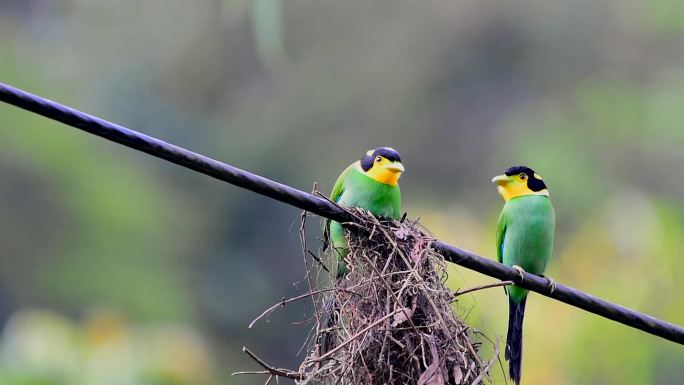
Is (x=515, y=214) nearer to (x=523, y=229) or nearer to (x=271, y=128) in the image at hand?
(x=523, y=229)

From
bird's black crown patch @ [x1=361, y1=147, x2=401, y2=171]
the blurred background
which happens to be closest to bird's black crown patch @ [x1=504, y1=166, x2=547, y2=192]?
bird's black crown patch @ [x1=361, y1=147, x2=401, y2=171]

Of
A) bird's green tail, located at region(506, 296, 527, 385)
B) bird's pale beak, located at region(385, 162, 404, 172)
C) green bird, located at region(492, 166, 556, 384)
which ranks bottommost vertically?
bird's green tail, located at region(506, 296, 527, 385)

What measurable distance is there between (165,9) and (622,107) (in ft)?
38.4

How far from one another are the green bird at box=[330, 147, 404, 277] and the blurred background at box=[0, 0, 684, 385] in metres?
13.2

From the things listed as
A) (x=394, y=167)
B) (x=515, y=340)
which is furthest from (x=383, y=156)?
(x=515, y=340)

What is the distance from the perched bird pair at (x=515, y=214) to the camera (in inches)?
217

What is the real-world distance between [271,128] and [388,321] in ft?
78.1

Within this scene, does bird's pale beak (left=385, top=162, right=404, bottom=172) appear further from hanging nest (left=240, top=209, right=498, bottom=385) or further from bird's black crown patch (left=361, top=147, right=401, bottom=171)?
hanging nest (left=240, top=209, right=498, bottom=385)

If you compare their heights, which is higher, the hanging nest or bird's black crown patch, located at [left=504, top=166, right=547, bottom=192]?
A: bird's black crown patch, located at [left=504, top=166, right=547, bottom=192]

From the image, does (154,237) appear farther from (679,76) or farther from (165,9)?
(679,76)

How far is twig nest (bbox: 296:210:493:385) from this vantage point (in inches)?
174

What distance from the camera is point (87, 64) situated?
29.0 metres

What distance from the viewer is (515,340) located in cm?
582

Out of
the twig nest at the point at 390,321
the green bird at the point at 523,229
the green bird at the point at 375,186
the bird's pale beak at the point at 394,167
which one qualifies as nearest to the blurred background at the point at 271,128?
the green bird at the point at 523,229
